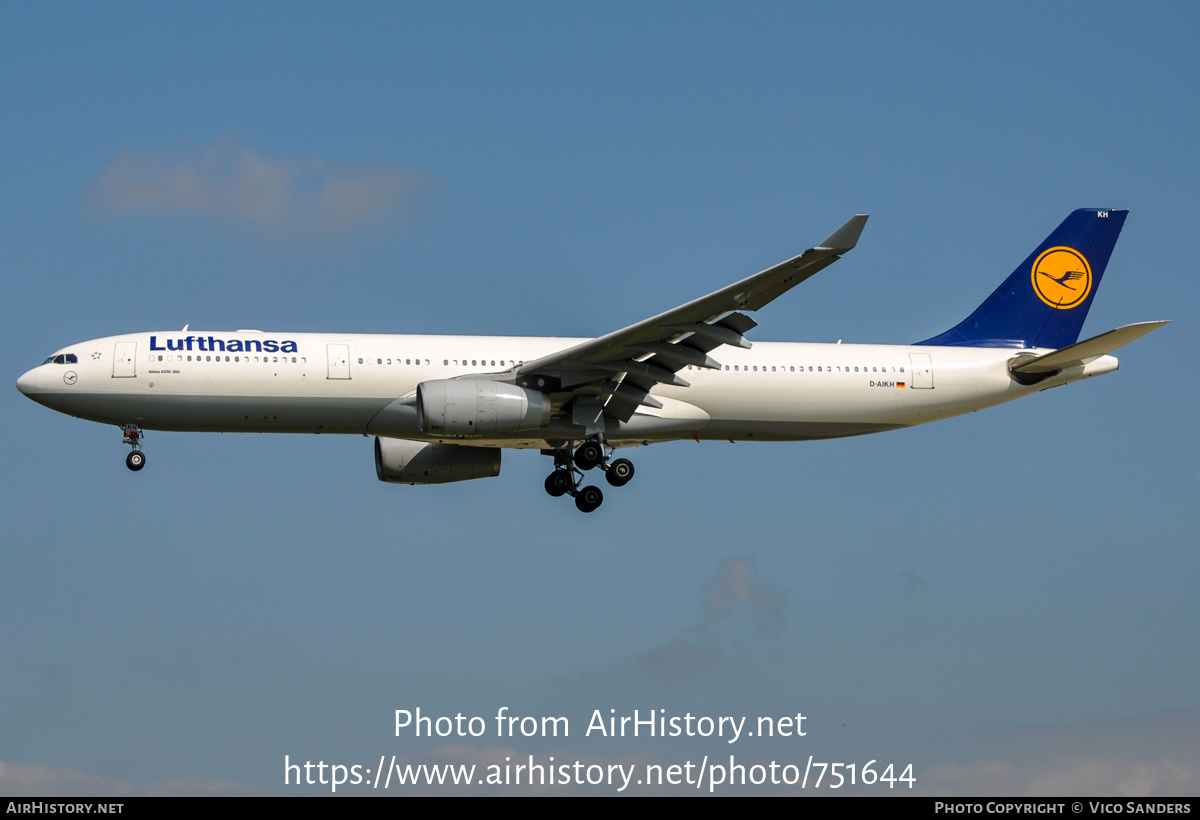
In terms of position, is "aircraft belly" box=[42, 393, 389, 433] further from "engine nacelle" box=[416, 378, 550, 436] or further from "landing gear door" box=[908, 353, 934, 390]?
"landing gear door" box=[908, 353, 934, 390]

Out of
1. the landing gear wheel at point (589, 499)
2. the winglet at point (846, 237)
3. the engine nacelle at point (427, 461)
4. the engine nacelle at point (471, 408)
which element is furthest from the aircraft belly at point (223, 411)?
the winglet at point (846, 237)

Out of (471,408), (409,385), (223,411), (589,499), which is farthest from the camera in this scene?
(589,499)

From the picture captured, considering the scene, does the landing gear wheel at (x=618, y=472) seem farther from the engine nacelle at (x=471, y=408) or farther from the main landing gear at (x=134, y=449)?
the main landing gear at (x=134, y=449)

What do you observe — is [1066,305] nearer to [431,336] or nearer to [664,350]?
[664,350]

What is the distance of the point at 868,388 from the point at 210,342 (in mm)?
15564

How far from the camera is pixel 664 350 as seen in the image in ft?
99.2

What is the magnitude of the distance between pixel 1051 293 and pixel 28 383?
2585cm

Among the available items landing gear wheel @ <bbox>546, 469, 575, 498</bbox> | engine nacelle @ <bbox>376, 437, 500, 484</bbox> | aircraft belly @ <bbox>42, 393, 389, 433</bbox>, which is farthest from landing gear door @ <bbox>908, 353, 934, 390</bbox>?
aircraft belly @ <bbox>42, 393, 389, 433</bbox>

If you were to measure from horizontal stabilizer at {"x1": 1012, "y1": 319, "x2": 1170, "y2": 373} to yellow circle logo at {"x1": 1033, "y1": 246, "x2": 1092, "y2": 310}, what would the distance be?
333 centimetres

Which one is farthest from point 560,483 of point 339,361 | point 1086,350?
point 1086,350

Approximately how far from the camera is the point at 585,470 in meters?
33.6

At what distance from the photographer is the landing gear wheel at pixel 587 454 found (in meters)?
33.1

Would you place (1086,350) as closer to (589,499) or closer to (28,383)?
(589,499)

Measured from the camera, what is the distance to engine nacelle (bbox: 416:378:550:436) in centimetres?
2989
